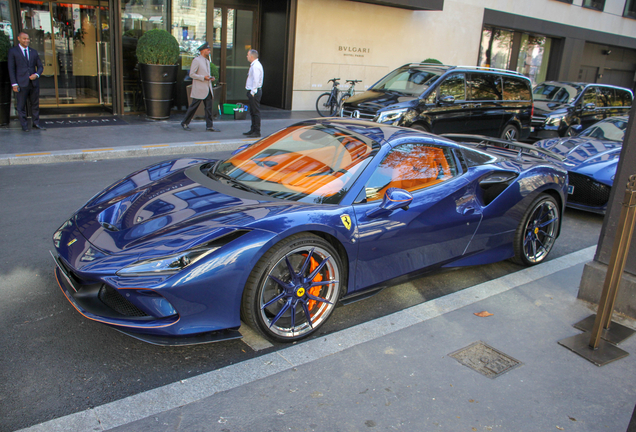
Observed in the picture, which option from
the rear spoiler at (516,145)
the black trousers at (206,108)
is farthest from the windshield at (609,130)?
the black trousers at (206,108)

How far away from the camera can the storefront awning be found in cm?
1653

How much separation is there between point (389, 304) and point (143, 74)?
991 centimetres

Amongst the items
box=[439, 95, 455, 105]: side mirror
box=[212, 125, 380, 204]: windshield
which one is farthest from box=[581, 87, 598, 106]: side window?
Answer: box=[212, 125, 380, 204]: windshield

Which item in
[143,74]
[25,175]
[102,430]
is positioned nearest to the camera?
[102,430]

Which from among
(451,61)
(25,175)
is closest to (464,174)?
(25,175)

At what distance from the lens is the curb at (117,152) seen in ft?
26.5

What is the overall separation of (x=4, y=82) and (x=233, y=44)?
7.12 meters

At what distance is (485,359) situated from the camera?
11.4 feet

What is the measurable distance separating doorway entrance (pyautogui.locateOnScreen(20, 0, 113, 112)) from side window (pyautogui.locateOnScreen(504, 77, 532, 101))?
9.54 meters

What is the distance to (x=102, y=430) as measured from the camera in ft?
8.43

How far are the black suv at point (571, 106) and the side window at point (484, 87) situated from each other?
223cm

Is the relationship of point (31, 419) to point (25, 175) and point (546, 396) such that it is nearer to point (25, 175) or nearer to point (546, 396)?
point (546, 396)

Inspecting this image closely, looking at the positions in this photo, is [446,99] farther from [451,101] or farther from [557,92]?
[557,92]

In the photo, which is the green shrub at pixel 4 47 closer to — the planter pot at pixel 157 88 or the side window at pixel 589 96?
the planter pot at pixel 157 88
